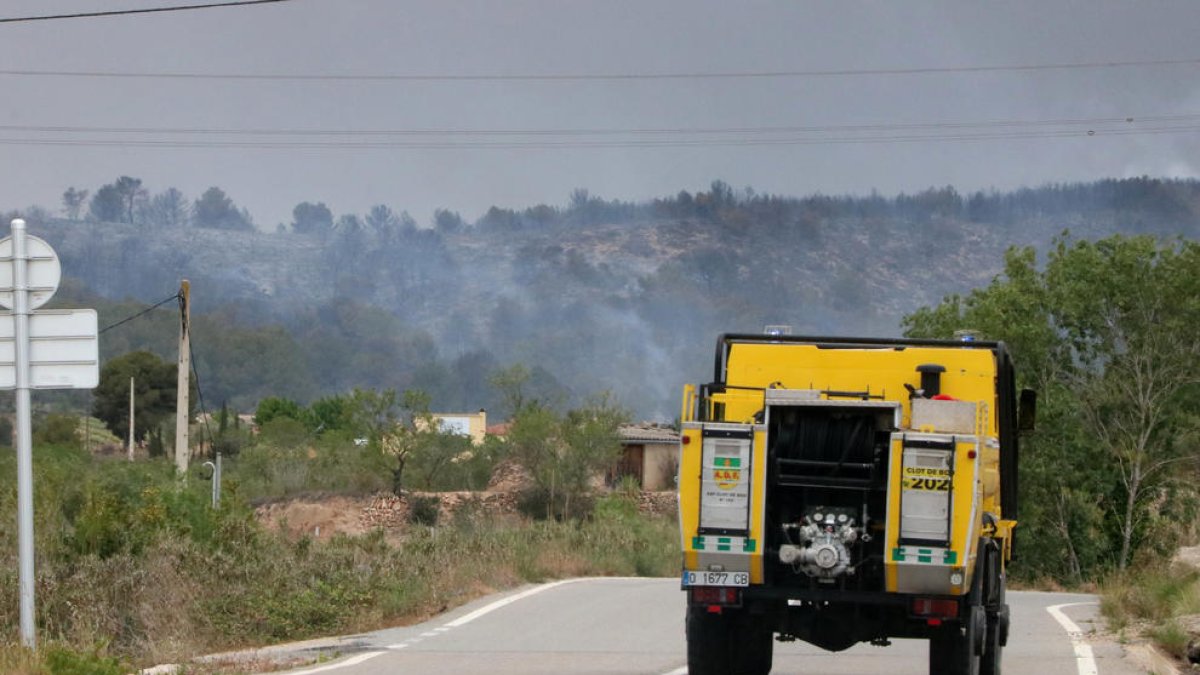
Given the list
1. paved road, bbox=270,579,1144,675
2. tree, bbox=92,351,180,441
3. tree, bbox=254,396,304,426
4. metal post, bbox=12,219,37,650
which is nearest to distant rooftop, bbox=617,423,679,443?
tree, bbox=92,351,180,441

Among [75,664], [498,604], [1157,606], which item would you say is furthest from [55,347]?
[1157,606]

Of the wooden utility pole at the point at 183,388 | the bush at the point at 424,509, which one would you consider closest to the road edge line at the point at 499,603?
the wooden utility pole at the point at 183,388

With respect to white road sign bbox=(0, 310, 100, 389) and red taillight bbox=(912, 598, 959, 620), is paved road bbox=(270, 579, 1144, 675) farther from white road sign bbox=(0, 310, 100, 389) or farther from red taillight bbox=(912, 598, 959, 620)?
red taillight bbox=(912, 598, 959, 620)

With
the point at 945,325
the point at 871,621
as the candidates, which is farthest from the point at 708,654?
the point at 945,325

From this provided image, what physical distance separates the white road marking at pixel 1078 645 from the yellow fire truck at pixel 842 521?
2970 millimetres

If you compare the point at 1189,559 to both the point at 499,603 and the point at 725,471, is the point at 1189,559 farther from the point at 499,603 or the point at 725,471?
the point at 725,471

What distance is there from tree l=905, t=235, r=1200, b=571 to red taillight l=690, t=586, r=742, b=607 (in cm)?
3785

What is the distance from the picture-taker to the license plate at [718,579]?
11.1 metres

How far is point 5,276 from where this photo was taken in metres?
12.6

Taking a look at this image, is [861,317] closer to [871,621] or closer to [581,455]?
[581,455]

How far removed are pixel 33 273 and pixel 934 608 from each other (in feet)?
24.2

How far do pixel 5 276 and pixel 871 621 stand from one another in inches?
284

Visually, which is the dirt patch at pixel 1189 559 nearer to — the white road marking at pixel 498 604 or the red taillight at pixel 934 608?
the white road marking at pixel 498 604

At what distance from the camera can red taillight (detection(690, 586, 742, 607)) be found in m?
11.2
